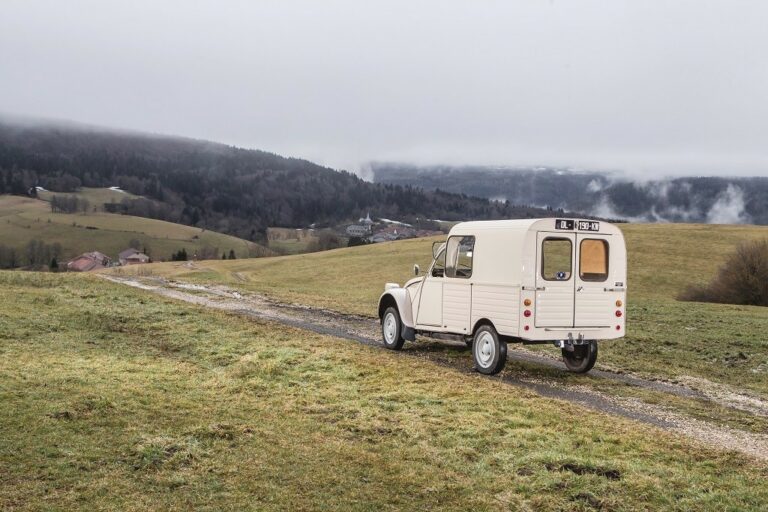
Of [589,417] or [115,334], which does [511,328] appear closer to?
[589,417]

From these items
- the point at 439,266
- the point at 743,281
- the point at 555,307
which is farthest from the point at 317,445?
the point at 743,281

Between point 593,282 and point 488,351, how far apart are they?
3026 mm

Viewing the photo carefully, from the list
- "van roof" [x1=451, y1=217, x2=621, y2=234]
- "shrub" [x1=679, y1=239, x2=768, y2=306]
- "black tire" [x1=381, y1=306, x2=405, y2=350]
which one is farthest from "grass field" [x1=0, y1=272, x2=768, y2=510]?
"shrub" [x1=679, y1=239, x2=768, y2=306]

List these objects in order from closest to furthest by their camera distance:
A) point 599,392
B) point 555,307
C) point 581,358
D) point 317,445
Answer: point 317,445 → point 599,392 → point 555,307 → point 581,358

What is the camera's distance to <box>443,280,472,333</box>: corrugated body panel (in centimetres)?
1720

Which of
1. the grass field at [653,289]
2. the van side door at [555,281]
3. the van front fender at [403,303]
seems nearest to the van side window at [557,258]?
the van side door at [555,281]

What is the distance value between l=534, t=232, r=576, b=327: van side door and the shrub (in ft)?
144

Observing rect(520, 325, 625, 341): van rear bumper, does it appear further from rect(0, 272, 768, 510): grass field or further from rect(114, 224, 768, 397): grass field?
rect(114, 224, 768, 397): grass field

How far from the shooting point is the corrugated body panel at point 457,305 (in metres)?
17.2

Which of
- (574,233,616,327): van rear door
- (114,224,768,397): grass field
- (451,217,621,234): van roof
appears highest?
(451,217,621,234): van roof

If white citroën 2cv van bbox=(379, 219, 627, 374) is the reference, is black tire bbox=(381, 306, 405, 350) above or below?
below

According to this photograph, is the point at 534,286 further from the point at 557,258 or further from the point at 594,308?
the point at 594,308

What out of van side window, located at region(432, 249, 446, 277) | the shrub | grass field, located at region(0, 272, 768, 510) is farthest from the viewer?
the shrub

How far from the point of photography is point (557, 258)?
15.9 meters
